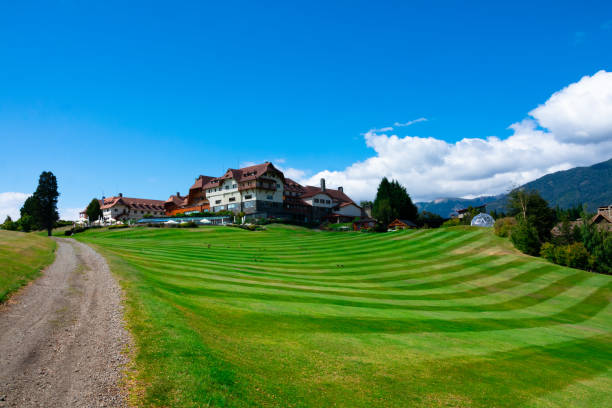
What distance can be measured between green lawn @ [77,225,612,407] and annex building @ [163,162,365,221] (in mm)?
57223

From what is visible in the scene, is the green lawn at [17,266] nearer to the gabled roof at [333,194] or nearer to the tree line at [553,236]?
the tree line at [553,236]

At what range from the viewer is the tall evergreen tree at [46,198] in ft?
260

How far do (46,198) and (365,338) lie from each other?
93.7 m

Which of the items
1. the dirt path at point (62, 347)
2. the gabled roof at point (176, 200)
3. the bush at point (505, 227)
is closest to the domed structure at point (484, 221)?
the bush at point (505, 227)

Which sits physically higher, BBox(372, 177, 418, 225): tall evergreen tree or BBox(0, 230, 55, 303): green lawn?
BBox(372, 177, 418, 225): tall evergreen tree

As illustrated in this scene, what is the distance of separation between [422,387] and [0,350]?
1097cm

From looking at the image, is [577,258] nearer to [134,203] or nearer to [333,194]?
[333,194]

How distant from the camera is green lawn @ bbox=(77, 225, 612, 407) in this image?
8.13 meters

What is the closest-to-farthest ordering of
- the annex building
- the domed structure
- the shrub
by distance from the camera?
the shrub < the domed structure < the annex building

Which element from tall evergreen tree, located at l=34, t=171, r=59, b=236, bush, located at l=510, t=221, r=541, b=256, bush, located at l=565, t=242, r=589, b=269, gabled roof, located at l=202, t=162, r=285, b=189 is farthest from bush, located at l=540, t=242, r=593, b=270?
tall evergreen tree, located at l=34, t=171, r=59, b=236

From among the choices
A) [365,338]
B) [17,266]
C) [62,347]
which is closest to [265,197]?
[17,266]

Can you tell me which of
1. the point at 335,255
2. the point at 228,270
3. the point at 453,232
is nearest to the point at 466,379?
the point at 228,270

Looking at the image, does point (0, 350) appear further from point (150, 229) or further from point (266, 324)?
point (150, 229)

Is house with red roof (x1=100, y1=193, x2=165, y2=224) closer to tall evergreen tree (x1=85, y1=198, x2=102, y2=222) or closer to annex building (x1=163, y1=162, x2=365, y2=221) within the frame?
tall evergreen tree (x1=85, y1=198, x2=102, y2=222)
